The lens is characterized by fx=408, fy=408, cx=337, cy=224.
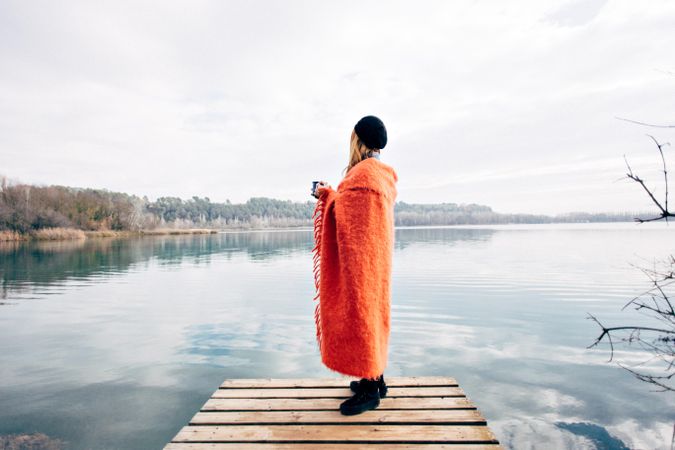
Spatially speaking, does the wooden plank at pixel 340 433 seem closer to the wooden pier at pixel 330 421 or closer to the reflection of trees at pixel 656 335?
the wooden pier at pixel 330 421

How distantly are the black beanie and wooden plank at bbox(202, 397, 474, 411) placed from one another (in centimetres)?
220

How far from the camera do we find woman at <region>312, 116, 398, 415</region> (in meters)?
3.01

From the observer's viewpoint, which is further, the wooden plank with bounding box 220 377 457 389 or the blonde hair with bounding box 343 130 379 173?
the wooden plank with bounding box 220 377 457 389

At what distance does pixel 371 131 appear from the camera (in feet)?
10.7

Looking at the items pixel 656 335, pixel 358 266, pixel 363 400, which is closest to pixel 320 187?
pixel 358 266

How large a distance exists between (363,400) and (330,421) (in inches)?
13.2

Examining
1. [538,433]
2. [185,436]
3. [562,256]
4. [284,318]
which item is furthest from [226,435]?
[562,256]

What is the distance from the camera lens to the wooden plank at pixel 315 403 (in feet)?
11.4

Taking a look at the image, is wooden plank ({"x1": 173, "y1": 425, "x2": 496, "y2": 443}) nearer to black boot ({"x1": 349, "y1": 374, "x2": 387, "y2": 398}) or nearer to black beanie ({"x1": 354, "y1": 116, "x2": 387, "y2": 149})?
black boot ({"x1": 349, "y1": 374, "x2": 387, "y2": 398})

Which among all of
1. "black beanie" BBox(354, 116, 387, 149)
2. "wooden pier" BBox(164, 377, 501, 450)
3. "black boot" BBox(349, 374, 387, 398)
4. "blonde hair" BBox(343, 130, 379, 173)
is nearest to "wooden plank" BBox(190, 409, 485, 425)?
"wooden pier" BBox(164, 377, 501, 450)

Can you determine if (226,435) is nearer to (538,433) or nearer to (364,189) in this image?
(364,189)

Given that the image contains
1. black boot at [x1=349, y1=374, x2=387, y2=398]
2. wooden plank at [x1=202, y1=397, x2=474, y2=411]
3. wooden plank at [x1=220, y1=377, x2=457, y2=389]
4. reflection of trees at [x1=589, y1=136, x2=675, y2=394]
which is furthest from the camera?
wooden plank at [x1=220, y1=377, x2=457, y2=389]

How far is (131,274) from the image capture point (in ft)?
58.4

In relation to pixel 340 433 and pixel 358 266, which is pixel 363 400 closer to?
pixel 340 433
